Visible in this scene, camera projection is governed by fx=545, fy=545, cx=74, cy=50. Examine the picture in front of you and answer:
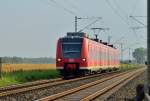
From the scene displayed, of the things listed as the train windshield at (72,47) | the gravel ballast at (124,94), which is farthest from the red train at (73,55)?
the gravel ballast at (124,94)

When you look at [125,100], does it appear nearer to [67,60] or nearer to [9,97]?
[9,97]

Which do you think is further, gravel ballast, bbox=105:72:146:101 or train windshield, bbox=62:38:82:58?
train windshield, bbox=62:38:82:58

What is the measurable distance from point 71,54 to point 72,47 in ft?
1.87

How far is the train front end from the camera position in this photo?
42125mm

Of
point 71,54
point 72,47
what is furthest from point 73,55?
point 72,47

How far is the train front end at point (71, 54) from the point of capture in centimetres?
4212

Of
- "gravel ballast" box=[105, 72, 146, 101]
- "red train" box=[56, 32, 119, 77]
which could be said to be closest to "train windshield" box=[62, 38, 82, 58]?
"red train" box=[56, 32, 119, 77]

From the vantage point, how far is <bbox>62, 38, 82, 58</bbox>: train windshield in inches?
1658

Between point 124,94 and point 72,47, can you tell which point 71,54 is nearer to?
point 72,47

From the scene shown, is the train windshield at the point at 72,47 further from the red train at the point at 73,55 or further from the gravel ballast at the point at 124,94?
the gravel ballast at the point at 124,94

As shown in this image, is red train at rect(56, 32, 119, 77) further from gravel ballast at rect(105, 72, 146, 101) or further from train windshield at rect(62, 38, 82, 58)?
gravel ballast at rect(105, 72, 146, 101)

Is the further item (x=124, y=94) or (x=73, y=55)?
(x=73, y=55)

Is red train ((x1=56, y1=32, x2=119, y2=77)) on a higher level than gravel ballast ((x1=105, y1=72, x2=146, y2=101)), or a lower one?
higher

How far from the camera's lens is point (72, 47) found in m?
42.1
